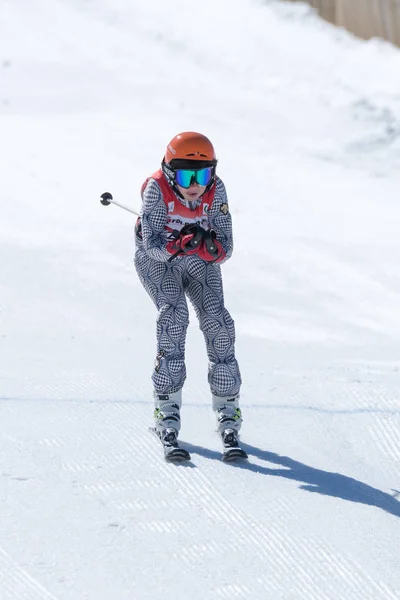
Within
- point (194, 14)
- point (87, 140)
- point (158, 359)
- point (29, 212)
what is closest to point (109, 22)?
point (194, 14)

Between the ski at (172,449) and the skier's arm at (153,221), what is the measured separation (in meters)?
0.87

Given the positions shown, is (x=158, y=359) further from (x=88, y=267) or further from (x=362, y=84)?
(x=362, y=84)

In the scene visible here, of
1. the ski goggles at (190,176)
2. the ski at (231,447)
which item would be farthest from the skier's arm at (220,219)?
the ski at (231,447)

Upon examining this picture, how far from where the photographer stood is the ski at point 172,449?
4.87m

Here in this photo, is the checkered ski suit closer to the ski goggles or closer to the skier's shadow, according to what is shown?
the ski goggles

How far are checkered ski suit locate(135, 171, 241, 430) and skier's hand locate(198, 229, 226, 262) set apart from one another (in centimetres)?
10

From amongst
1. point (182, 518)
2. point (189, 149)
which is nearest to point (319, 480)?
point (182, 518)

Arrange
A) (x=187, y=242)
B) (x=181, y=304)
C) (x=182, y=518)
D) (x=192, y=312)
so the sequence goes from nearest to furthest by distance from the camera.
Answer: (x=182, y=518)
(x=187, y=242)
(x=181, y=304)
(x=192, y=312)

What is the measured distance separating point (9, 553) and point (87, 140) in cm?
961

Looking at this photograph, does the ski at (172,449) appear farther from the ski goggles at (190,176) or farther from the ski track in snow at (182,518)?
the ski goggles at (190,176)

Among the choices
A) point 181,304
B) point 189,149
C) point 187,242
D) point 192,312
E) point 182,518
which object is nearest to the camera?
point 182,518

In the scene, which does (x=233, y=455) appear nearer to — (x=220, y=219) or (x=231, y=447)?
(x=231, y=447)

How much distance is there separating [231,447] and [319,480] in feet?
1.52

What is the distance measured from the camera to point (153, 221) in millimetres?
5031
